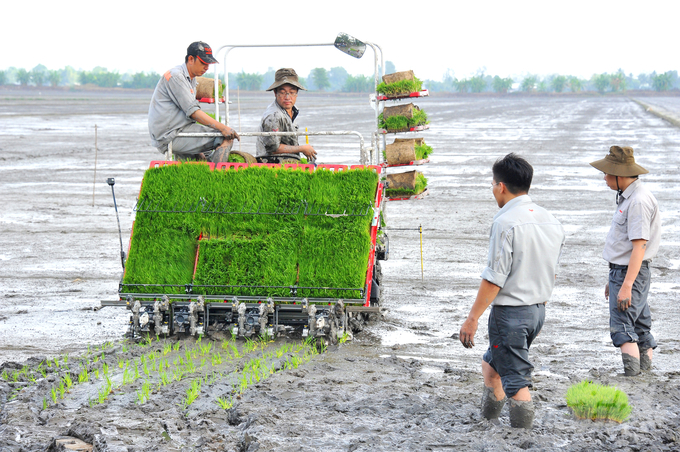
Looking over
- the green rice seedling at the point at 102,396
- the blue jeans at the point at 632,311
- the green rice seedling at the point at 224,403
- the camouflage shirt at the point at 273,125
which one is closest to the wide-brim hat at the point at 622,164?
the blue jeans at the point at 632,311

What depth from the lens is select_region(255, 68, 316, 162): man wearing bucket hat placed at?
8000 millimetres

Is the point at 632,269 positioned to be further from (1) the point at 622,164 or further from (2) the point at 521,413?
(2) the point at 521,413

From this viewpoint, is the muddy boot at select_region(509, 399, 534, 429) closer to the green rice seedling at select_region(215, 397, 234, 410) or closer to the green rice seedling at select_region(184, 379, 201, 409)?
the green rice seedling at select_region(215, 397, 234, 410)

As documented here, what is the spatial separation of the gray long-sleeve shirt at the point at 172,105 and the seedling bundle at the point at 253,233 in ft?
1.74

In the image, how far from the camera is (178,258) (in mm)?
7203

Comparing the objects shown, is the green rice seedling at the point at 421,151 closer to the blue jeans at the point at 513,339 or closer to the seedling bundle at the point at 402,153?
the seedling bundle at the point at 402,153

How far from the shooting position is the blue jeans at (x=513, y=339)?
14.8 ft

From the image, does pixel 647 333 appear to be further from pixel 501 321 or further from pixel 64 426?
pixel 64 426

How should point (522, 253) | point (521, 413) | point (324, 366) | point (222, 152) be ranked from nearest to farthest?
point (522, 253), point (521, 413), point (324, 366), point (222, 152)

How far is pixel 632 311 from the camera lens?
585cm

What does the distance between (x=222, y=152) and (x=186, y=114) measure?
1.95 feet

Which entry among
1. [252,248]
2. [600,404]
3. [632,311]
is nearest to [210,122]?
[252,248]

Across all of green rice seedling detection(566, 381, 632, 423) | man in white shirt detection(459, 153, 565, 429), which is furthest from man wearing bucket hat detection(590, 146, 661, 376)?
man in white shirt detection(459, 153, 565, 429)

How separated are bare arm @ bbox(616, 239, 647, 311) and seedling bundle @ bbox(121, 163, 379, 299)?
2.48 m
